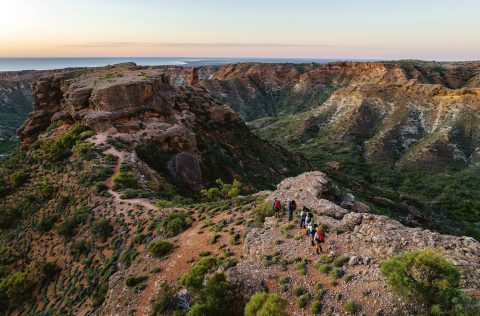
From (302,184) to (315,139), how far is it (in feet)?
278

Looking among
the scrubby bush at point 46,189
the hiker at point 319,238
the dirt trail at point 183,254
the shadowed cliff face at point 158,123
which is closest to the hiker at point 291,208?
the dirt trail at point 183,254

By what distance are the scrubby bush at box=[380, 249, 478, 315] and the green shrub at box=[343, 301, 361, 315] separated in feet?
5.41

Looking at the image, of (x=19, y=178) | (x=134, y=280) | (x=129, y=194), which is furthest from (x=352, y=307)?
(x=19, y=178)

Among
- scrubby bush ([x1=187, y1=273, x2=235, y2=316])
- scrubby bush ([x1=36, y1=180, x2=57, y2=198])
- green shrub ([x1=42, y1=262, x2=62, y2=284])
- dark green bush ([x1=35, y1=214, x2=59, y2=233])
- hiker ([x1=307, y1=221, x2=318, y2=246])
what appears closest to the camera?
scrubby bush ([x1=187, y1=273, x2=235, y2=316])

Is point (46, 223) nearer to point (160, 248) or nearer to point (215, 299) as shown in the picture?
point (160, 248)

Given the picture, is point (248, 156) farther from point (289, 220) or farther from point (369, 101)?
point (369, 101)

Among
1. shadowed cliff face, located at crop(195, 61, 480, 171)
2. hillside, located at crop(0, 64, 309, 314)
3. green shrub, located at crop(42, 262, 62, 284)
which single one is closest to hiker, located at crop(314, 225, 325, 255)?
hillside, located at crop(0, 64, 309, 314)

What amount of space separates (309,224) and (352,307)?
5.84 m

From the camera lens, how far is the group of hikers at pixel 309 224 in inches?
687

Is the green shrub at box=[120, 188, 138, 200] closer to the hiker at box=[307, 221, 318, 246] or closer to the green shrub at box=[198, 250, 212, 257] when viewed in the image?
the green shrub at box=[198, 250, 212, 257]

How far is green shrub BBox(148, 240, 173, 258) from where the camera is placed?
880 inches

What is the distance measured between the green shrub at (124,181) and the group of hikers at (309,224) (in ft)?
54.5

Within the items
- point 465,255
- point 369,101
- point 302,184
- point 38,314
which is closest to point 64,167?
point 38,314

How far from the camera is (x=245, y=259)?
1897cm
